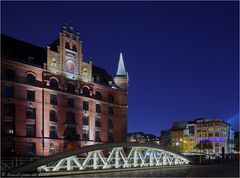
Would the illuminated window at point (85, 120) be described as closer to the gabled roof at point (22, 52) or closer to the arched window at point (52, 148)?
the arched window at point (52, 148)

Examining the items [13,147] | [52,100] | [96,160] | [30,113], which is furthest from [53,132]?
[96,160]

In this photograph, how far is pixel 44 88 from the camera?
150 feet

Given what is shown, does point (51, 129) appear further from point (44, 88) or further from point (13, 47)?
point (13, 47)

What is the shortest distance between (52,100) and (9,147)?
849cm

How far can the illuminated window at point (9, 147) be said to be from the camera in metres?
40.5

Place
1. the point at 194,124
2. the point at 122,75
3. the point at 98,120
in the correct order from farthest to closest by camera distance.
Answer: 1. the point at 194,124
2. the point at 122,75
3. the point at 98,120

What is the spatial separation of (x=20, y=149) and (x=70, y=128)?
28.8ft

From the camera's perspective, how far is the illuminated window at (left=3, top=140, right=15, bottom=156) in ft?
133

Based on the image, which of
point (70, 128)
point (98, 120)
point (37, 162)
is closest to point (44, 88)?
point (70, 128)

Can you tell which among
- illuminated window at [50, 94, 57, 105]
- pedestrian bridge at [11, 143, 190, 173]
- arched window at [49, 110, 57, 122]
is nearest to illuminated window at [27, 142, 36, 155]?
arched window at [49, 110, 57, 122]

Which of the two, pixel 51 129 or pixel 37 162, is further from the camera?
pixel 51 129

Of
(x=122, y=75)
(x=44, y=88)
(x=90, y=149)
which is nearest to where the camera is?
(x=90, y=149)

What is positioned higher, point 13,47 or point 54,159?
point 13,47

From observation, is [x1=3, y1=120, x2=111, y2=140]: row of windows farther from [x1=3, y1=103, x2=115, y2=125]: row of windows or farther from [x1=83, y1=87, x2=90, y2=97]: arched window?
[x1=83, y1=87, x2=90, y2=97]: arched window
